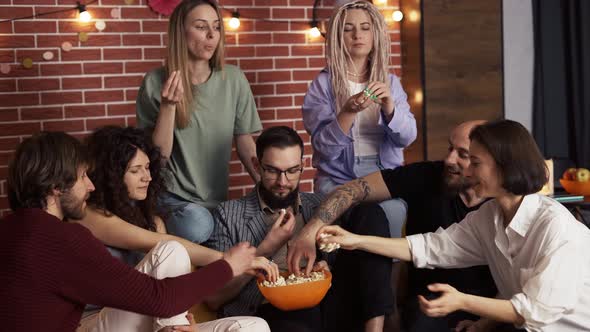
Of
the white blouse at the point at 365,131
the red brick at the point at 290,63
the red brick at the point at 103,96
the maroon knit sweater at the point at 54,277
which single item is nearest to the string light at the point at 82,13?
the red brick at the point at 103,96

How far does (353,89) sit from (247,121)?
451 millimetres

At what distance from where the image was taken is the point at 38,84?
12.5 feet

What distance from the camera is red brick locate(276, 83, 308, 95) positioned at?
14.0 feet

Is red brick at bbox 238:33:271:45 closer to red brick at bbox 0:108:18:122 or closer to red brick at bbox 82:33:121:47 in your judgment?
red brick at bbox 82:33:121:47

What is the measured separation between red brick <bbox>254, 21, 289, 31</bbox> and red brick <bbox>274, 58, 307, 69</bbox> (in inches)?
6.4

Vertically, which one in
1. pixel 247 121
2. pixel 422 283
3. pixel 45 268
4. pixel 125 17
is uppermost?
pixel 125 17

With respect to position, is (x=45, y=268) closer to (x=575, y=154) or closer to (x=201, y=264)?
(x=201, y=264)

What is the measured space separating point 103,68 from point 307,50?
1077mm

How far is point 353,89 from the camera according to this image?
3299mm

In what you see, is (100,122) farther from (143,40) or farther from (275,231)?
(275,231)

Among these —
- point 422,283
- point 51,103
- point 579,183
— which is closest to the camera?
point 422,283

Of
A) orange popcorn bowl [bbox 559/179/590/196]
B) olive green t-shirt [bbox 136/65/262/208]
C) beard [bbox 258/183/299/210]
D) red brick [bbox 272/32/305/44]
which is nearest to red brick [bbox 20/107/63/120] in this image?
olive green t-shirt [bbox 136/65/262/208]

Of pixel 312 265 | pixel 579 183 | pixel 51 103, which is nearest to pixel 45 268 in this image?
pixel 312 265

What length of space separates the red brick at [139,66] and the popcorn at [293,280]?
1863mm
